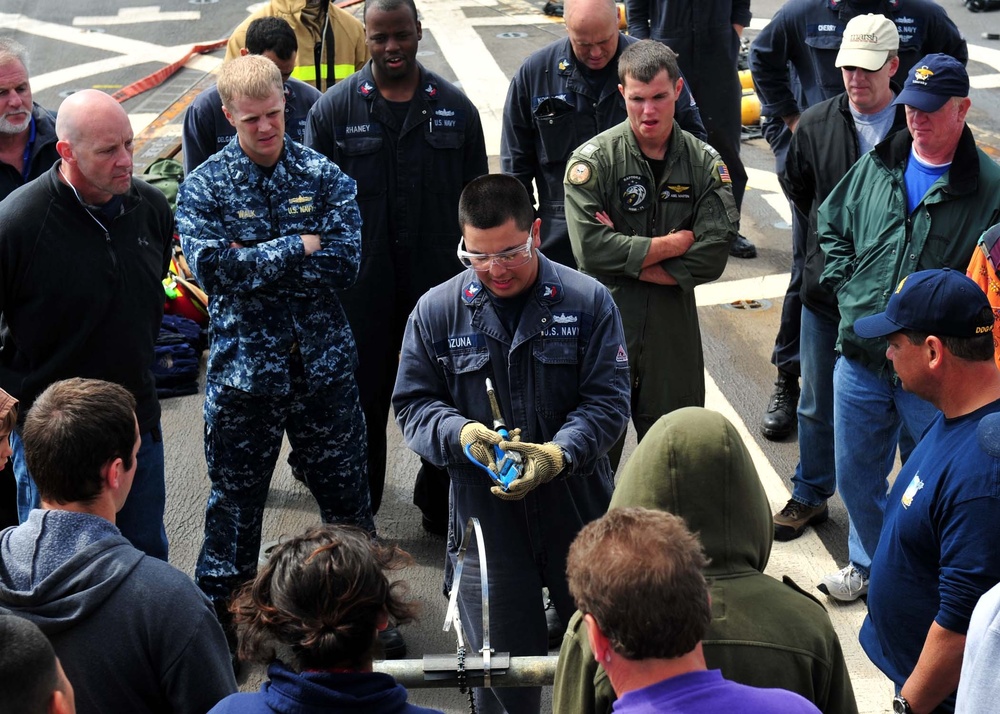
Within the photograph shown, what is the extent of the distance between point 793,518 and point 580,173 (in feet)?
7.03

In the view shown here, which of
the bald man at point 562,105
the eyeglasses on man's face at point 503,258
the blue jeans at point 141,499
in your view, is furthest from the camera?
the bald man at point 562,105

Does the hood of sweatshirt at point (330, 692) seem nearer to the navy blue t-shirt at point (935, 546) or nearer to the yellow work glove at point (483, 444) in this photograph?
the yellow work glove at point (483, 444)

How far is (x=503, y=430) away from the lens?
13.0 feet

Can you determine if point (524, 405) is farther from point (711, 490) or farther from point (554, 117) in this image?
point (554, 117)

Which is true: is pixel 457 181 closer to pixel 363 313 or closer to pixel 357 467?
pixel 363 313

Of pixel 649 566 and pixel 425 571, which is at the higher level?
pixel 649 566

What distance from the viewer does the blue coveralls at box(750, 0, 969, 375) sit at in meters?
6.59

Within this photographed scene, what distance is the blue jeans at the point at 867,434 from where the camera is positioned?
15.8 feet

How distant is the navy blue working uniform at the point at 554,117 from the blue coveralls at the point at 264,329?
1.71 meters

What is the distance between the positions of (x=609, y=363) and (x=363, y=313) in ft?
6.62

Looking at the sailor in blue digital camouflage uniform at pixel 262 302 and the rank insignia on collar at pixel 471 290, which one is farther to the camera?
the sailor in blue digital camouflage uniform at pixel 262 302

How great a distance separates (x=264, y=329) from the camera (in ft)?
15.7

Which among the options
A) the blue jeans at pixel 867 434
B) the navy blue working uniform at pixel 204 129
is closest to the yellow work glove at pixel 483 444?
the blue jeans at pixel 867 434

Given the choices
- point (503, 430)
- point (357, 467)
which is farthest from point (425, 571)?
point (503, 430)
